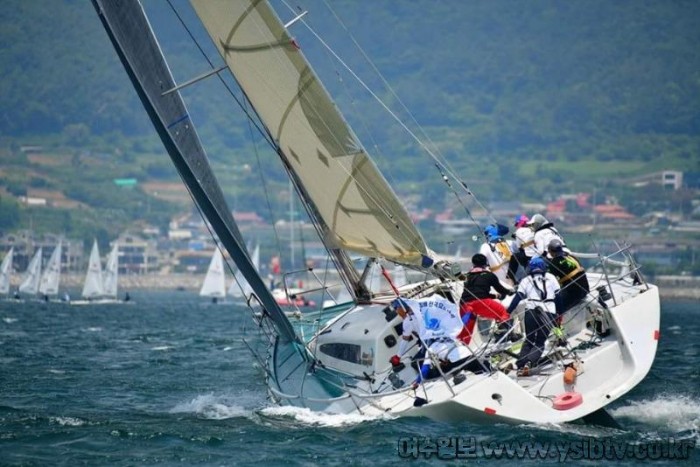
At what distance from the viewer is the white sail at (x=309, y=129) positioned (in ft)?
58.0

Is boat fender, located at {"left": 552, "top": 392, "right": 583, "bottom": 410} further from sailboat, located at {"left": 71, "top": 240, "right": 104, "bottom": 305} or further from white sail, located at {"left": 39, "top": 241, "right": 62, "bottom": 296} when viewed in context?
white sail, located at {"left": 39, "top": 241, "right": 62, "bottom": 296}

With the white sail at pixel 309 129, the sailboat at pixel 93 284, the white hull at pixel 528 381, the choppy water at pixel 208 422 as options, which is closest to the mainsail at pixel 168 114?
the white sail at pixel 309 129

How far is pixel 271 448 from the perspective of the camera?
15977 millimetres

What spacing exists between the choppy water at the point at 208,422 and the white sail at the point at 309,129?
8.20 ft

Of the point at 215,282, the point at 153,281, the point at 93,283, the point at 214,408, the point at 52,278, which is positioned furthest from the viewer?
the point at 153,281

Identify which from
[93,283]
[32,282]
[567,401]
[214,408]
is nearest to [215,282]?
[93,283]

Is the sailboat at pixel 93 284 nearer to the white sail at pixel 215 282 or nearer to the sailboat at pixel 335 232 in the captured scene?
the white sail at pixel 215 282

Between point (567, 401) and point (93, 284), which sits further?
point (93, 284)

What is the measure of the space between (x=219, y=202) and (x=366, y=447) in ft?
14.5

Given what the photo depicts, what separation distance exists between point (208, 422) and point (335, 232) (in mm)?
2955

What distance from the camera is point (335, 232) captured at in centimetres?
1870

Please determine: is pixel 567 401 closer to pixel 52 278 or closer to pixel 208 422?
pixel 208 422

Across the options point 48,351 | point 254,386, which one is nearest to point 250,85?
point 254,386

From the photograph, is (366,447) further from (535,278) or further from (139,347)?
(139,347)
